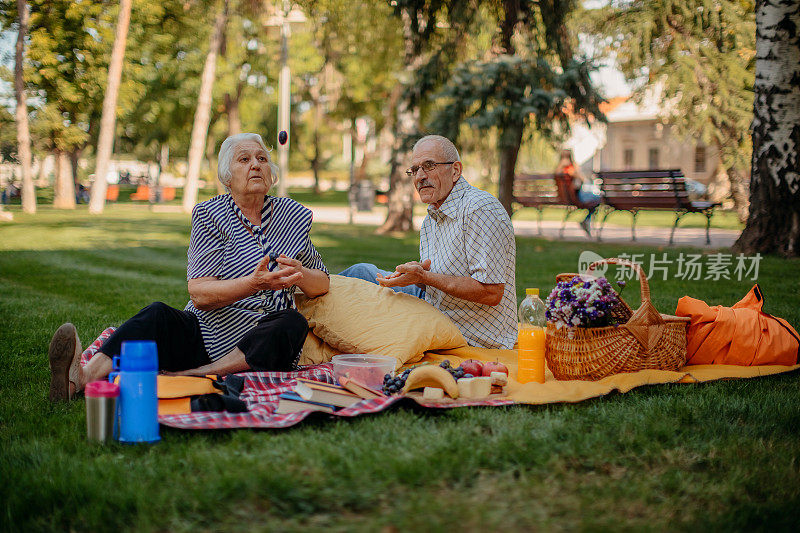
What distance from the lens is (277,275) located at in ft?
12.7

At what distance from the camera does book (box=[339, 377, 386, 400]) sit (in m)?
3.63

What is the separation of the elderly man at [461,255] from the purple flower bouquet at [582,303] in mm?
514

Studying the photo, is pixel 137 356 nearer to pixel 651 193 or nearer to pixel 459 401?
pixel 459 401

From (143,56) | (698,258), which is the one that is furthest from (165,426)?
(143,56)

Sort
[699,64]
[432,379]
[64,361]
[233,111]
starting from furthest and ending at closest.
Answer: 1. [233,111]
2. [699,64]
3. [432,379]
4. [64,361]

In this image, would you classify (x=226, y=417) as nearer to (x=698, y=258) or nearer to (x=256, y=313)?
(x=256, y=313)

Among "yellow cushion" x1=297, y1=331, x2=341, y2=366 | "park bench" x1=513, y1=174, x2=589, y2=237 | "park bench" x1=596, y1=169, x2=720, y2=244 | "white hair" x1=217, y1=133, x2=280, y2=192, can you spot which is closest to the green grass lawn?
"yellow cushion" x1=297, y1=331, x2=341, y2=366

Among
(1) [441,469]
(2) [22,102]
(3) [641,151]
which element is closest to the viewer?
(1) [441,469]

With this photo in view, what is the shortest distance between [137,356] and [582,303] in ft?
7.54

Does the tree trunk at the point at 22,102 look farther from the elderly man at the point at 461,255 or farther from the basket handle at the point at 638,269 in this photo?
the basket handle at the point at 638,269

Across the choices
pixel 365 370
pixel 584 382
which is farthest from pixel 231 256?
pixel 584 382

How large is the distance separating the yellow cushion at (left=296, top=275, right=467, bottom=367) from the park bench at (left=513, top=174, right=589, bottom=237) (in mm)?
9694

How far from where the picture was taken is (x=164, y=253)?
11.9 metres

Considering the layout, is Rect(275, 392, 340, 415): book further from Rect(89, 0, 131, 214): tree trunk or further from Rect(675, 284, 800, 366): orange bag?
Rect(89, 0, 131, 214): tree trunk
